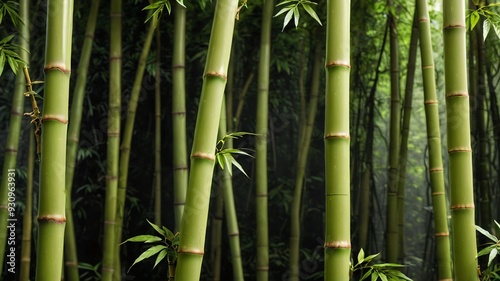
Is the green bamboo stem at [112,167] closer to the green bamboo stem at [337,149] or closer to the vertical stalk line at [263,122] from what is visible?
the vertical stalk line at [263,122]

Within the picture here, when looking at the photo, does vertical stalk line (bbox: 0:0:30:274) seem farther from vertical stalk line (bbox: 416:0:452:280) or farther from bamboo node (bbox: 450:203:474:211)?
bamboo node (bbox: 450:203:474:211)

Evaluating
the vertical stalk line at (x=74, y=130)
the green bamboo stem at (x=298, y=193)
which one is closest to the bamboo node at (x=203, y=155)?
the vertical stalk line at (x=74, y=130)

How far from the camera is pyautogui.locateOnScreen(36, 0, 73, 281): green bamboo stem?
1217mm

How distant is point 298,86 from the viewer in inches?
150

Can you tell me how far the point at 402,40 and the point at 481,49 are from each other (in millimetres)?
705

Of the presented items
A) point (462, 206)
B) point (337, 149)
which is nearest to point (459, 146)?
point (462, 206)

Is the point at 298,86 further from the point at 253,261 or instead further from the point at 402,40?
the point at 253,261

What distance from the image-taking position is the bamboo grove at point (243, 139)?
8.32ft

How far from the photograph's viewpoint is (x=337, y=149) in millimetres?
1283

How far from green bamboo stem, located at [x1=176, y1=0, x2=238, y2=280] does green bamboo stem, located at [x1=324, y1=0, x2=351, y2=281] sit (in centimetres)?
22

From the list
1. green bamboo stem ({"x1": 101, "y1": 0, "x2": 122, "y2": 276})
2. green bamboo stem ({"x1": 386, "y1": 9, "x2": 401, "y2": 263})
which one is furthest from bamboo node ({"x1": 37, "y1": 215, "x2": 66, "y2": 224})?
green bamboo stem ({"x1": 386, "y1": 9, "x2": 401, "y2": 263})

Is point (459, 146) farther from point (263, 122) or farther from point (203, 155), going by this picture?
point (263, 122)

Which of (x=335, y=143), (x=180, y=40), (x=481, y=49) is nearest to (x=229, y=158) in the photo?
(x=335, y=143)

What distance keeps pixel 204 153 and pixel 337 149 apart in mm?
277
